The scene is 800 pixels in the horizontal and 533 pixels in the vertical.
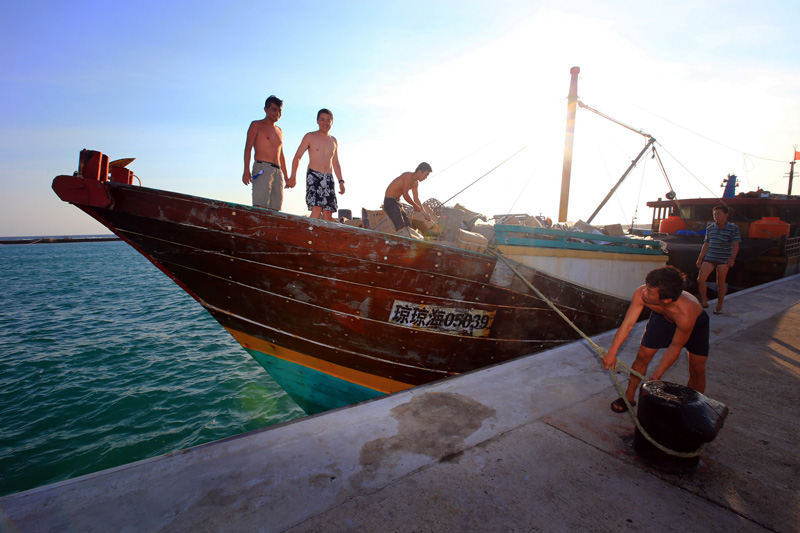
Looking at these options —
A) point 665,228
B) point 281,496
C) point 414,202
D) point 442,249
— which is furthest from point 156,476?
point 665,228

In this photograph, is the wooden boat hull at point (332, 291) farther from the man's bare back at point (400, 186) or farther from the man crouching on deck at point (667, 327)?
the man's bare back at point (400, 186)

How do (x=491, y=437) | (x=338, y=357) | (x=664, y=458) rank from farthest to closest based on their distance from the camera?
(x=338, y=357)
(x=491, y=437)
(x=664, y=458)

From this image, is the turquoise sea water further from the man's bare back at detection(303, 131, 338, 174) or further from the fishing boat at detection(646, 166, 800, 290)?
the fishing boat at detection(646, 166, 800, 290)

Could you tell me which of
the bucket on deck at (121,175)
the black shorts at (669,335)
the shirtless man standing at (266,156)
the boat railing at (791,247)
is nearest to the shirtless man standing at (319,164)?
the shirtless man standing at (266,156)

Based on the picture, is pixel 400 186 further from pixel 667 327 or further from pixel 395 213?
pixel 667 327

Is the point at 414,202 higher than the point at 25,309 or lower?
higher

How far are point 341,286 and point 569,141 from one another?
10548mm

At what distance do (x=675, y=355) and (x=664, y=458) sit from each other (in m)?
0.92

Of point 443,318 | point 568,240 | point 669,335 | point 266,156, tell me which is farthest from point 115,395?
point 669,335

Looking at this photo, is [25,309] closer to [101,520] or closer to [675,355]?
[101,520]

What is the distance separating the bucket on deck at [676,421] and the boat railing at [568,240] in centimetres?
267

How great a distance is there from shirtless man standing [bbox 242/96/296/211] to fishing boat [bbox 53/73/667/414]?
1.30 meters

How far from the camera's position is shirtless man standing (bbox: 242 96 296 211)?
14.8ft

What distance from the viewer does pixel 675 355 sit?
2613 millimetres
